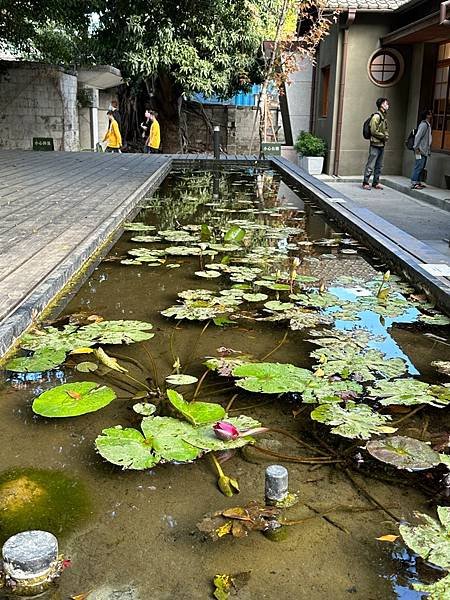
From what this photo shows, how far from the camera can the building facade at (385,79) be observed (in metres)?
13.0

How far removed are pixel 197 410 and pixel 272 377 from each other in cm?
47

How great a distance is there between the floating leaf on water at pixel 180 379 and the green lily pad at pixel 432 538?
4.04 ft

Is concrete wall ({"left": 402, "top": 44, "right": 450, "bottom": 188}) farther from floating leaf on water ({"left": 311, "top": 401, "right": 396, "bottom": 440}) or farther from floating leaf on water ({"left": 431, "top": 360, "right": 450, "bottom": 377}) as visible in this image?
floating leaf on water ({"left": 311, "top": 401, "right": 396, "bottom": 440})

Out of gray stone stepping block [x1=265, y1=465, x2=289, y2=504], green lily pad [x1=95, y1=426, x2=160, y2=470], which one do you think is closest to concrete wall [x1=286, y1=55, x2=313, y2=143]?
green lily pad [x1=95, y1=426, x2=160, y2=470]

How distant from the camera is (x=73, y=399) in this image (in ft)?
9.23

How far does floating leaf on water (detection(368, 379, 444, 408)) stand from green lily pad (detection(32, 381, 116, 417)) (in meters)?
1.19

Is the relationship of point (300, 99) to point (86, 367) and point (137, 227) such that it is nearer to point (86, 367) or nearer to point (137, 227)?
point (137, 227)

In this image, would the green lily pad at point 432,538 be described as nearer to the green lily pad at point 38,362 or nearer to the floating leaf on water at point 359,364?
the floating leaf on water at point 359,364

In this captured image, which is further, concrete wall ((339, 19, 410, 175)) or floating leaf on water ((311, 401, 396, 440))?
concrete wall ((339, 19, 410, 175))

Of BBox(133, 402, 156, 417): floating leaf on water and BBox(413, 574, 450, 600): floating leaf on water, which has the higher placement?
BBox(133, 402, 156, 417): floating leaf on water

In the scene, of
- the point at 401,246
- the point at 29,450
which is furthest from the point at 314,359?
the point at 401,246

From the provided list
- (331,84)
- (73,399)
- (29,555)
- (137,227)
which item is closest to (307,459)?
(73,399)

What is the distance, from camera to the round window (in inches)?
559

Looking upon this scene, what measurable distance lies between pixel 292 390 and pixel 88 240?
10.2ft
